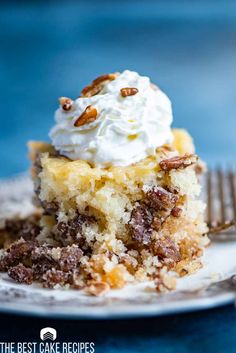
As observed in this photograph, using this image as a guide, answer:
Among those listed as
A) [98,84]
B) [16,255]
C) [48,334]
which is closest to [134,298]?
[48,334]

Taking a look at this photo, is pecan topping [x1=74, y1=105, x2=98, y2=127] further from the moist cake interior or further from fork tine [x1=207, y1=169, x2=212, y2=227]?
fork tine [x1=207, y1=169, x2=212, y2=227]

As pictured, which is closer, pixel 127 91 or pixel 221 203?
pixel 127 91

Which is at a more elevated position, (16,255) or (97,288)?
(16,255)

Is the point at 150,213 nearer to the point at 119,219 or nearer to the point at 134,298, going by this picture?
the point at 119,219

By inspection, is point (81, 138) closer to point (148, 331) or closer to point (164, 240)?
point (164, 240)

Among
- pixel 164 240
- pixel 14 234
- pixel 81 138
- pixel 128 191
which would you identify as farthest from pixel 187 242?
pixel 14 234

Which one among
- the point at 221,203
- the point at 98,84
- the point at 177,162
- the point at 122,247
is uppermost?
the point at 98,84
